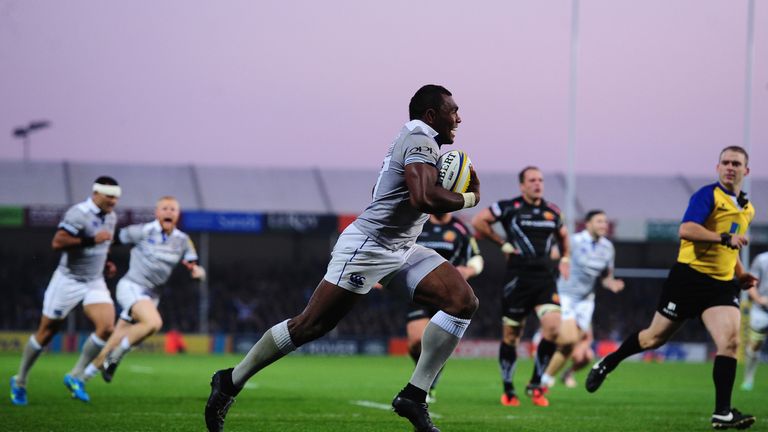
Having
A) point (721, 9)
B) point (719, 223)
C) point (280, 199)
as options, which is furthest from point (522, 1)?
point (719, 223)

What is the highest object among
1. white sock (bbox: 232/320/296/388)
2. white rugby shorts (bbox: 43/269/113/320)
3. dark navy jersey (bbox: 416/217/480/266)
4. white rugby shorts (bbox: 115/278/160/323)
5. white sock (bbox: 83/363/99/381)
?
white sock (bbox: 232/320/296/388)

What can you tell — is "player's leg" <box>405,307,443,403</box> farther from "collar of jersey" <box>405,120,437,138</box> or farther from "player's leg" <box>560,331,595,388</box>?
"collar of jersey" <box>405,120,437,138</box>

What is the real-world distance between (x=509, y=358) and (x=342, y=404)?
1945mm

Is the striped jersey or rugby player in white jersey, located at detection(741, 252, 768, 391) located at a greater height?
the striped jersey

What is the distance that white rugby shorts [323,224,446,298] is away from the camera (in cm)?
755

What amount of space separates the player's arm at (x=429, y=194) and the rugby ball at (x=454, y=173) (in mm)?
111

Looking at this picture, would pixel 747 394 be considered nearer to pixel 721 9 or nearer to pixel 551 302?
pixel 551 302

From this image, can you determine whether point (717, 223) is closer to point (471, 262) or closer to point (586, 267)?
point (471, 262)

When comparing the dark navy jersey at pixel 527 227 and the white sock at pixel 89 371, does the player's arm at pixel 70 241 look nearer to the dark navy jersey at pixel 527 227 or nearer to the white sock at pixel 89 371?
the white sock at pixel 89 371

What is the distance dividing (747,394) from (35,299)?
81.2 ft

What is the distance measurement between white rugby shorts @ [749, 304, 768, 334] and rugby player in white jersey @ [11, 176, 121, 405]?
964 cm

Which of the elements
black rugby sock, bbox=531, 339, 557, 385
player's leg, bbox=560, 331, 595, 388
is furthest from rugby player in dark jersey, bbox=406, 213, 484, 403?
player's leg, bbox=560, 331, 595, 388

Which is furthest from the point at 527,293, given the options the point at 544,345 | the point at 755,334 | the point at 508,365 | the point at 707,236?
the point at 755,334

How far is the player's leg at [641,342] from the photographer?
1010 cm
